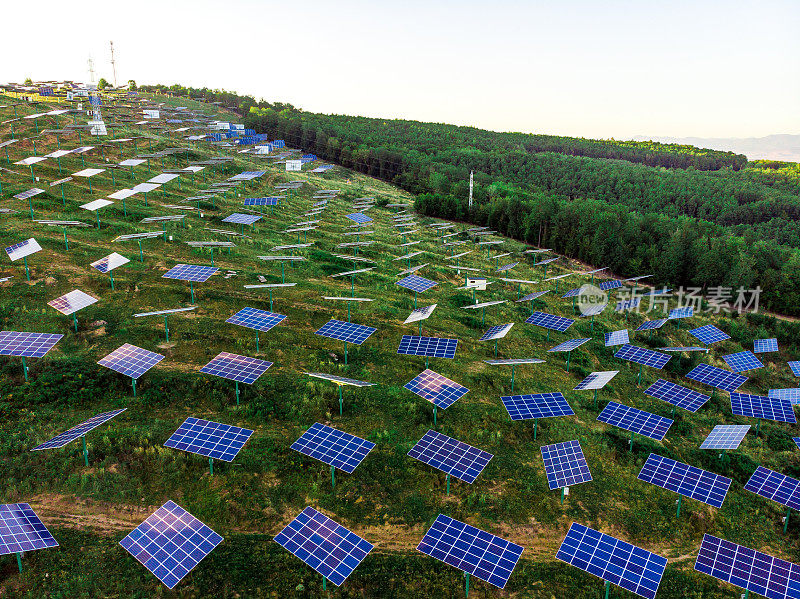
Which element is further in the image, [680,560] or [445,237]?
[445,237]

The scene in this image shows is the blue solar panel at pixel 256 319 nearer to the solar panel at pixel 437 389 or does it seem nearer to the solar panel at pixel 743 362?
the solar panel at pixel 437 389

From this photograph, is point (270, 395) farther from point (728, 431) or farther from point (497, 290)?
point (497, 290)

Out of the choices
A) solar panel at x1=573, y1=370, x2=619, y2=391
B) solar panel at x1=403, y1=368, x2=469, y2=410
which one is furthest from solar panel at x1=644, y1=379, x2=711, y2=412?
solar panel at x1=403, y1=368, x2=469, y2=410

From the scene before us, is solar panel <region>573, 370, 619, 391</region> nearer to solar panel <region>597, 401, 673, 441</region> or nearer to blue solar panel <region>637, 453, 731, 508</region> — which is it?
solar panel <region>597, 401, 673, 441</region>

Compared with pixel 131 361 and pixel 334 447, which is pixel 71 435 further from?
pixel 334 447

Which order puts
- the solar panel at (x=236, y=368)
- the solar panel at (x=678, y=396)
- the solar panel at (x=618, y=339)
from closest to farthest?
the solar panel at (x=236, y=368) → the solar panel at (x=678, y=396) → the solar panel at (x=618, y=339)

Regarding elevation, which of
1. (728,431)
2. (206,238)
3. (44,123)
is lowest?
(728,431)

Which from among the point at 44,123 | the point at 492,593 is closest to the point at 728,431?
the point at 492,593

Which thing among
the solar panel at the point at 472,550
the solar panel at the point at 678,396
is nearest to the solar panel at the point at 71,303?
the solar panel at the point at 472,550
